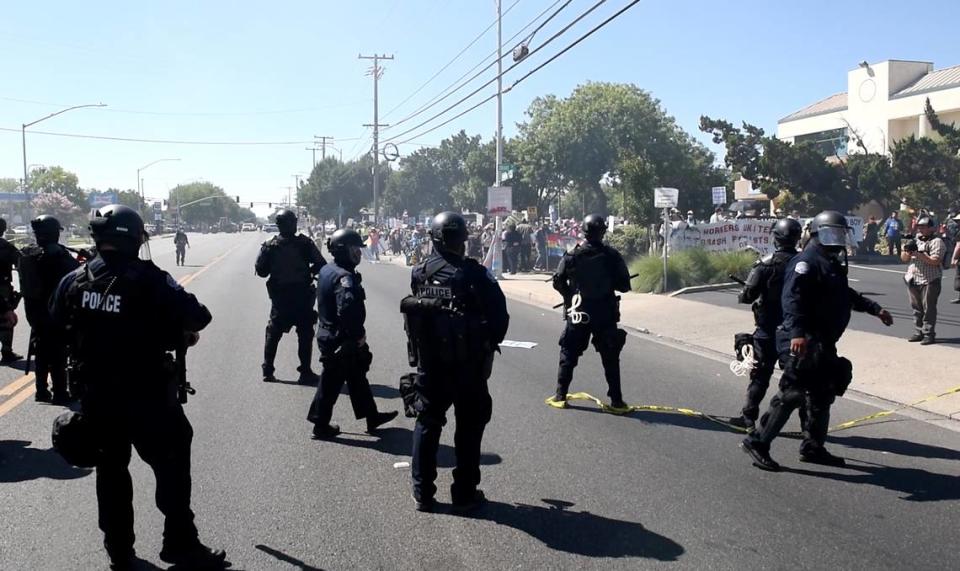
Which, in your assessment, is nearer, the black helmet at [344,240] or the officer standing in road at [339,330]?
the officer standing in road at [339,330]

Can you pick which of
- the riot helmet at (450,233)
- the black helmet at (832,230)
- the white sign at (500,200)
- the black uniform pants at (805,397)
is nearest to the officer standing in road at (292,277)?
the riot helmet at (450,233)

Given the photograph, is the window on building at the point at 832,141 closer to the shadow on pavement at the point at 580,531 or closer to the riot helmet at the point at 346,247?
the riot helmet at the point at 346,247

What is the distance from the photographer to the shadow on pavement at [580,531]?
4.62m

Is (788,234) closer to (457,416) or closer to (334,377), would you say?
(457,416)

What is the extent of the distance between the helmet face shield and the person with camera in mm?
5926

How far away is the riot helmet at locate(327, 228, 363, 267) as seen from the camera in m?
6.79

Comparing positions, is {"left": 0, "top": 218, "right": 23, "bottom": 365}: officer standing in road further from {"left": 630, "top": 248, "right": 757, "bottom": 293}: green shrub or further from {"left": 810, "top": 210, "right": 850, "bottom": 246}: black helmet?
{"left": 630, "top": 248, "right": 757, "bottom": 293}: green shrub

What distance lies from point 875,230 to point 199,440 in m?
27.4

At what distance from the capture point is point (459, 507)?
17.2ft

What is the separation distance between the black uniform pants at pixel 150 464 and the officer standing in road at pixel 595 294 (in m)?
4.26

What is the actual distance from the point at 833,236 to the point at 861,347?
604 centimetres

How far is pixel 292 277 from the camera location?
9.09m

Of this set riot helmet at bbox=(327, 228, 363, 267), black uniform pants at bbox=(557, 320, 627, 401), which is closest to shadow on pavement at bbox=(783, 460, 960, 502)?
black uniform pants at bbox=(557, 320, 627, 401)

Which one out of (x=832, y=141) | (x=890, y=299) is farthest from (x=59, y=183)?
(x=890, y=299)
